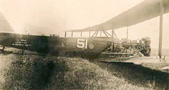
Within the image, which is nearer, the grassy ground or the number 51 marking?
the grassy ground

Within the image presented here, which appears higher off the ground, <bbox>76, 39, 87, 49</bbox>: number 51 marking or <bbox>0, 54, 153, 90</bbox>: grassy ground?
<bbox>76, 39, 87, 49</bbox>: number 51 marking

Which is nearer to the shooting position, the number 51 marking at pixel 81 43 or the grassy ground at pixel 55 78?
the grassy ground at pixel 55 78

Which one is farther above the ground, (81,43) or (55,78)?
(81,43)

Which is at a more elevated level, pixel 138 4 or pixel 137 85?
pixel 138 4

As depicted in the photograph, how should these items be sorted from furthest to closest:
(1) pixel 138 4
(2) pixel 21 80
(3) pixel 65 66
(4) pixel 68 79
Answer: (1) pixel 138 4, (3) pixel 65 66, (4) pixel 68 79, (2) pixel 21 80

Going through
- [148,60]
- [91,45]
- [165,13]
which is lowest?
[148,60]

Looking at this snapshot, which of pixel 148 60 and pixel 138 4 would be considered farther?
pixel 138 4

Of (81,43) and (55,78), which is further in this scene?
(81,43)

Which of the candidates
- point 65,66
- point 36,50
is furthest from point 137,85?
point 36,50

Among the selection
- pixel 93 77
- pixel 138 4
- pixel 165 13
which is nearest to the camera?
pixel 93 77

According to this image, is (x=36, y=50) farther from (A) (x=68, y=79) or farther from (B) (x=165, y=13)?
(B) (x=165, y=13)

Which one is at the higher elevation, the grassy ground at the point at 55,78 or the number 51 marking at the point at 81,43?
the number 51 marking at the point at 81,43
